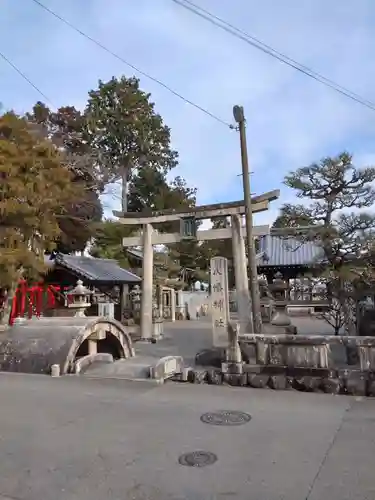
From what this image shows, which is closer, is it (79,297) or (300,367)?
(300,367)

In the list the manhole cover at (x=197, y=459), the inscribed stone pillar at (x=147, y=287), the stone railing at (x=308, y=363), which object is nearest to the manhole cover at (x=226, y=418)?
the manhole cover at (x=197, y=459)

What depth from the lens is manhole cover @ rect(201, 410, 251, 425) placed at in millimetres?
6320

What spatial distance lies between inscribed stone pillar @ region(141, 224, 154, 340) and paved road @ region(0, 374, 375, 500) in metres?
7.97

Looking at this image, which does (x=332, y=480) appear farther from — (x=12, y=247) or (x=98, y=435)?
(x=12, y=247)

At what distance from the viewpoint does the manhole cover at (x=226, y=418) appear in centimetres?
632

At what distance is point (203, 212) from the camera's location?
15953 millimetres

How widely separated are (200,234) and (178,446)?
11.3m

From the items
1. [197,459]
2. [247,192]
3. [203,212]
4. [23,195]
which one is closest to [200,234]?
[203,212]

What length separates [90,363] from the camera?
10.9 m

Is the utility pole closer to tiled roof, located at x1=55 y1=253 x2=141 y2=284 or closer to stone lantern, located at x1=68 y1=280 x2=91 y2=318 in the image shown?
stone lantern, located at x1=68 y1=280 x2=91 y2=318

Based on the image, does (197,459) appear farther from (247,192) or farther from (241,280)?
(241,280)

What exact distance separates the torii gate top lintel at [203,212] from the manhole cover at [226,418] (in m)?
8.64

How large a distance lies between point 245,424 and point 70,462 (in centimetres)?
254

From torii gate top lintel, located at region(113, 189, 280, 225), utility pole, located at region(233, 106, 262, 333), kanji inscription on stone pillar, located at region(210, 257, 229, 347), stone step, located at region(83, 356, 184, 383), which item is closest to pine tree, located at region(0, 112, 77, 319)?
torii gate top lintel, located at region(113, 189, 280, 225)
